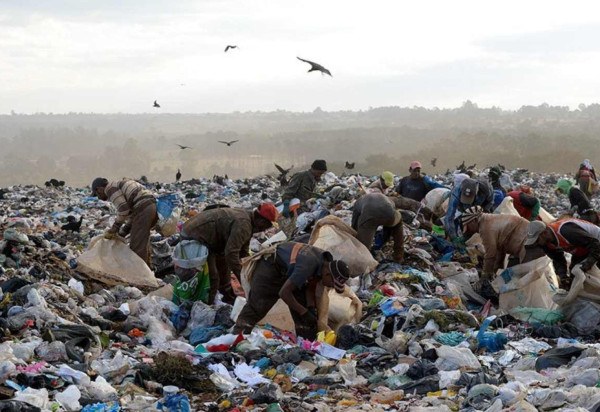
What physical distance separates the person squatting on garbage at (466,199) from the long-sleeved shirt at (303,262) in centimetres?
318

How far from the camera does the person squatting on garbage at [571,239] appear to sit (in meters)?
6.52

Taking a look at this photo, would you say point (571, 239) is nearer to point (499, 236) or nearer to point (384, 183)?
point (499, 236)

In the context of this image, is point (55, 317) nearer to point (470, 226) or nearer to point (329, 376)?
point (329, 376)

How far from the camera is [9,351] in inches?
211

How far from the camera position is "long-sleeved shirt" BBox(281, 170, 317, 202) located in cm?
983

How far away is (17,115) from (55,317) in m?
147

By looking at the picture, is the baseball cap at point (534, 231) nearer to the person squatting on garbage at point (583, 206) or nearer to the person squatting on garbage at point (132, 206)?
the person squatting on garbage at point (583, 206)

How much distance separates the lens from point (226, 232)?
23.1 ft

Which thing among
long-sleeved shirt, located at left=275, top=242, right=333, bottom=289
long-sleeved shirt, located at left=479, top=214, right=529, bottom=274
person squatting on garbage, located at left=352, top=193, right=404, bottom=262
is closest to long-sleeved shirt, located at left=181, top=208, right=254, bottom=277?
long-sleeved shirt, located at left=275, top=242, right=333, bottom=289

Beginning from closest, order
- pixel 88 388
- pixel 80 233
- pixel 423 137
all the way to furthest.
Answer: pixel 88 388 < pixel 80 233 < pixel 423 137

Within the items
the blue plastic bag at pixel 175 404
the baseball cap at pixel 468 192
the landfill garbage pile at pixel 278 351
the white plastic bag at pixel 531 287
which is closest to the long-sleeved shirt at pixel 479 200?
the baseball cap at pixel 468 192

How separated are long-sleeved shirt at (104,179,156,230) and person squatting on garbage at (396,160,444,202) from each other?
347cm

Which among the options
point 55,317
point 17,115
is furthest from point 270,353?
point 17,115

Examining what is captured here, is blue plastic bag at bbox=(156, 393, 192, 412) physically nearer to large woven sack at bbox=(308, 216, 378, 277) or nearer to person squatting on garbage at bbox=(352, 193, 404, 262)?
large woven sack at bbox=(308, 216, 378, 277)
